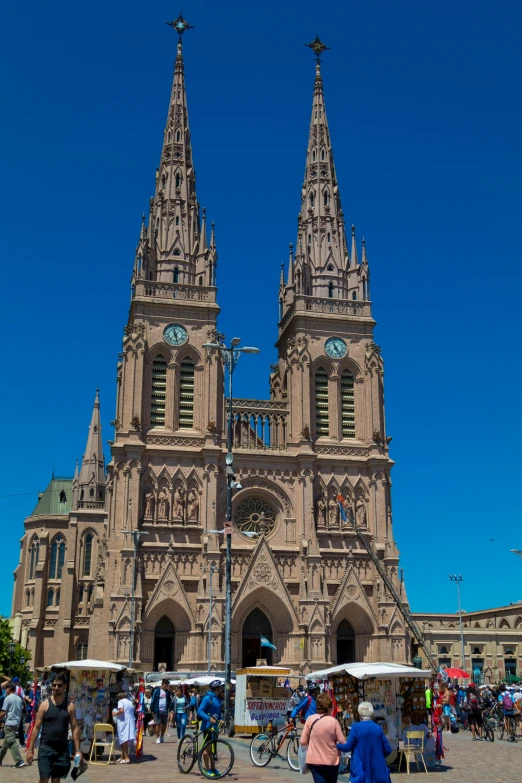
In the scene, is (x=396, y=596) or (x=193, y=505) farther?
(x=193, y=505)

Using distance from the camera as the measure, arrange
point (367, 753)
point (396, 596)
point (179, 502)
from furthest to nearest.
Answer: point (179, 502) < point (396, 596) < point (367, 753)

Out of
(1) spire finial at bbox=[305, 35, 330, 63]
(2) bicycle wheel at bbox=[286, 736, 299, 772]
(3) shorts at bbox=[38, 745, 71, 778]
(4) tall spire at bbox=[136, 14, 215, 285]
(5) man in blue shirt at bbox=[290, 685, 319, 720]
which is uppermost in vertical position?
(1) spire finial at bbox=[305, 35, 330, 63]

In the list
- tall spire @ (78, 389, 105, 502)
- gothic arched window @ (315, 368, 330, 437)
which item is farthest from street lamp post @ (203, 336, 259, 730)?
tall spire @ (78, 389, 105, 502)

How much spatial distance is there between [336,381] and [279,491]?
9.17m

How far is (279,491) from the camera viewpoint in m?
59.1

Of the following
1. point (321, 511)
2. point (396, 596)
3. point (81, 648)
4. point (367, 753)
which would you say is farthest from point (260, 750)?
point (81, 648)

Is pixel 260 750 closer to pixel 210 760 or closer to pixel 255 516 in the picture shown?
pixel 210 760

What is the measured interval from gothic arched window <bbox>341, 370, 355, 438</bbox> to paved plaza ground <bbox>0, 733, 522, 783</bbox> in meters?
36.6

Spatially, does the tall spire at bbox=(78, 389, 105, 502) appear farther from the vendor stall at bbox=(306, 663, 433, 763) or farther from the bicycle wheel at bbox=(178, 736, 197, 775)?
the bicycle wheel at bbox=(178, 736, 197, 775)

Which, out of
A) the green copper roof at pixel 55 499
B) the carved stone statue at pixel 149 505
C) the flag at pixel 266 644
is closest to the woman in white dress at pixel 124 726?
the flag at pixel 266 644

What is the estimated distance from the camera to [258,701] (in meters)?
25.4

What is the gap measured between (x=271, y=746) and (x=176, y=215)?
161 ft

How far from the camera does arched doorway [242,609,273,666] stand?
5616cm

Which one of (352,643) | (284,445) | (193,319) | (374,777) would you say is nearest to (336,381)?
(284,445)
